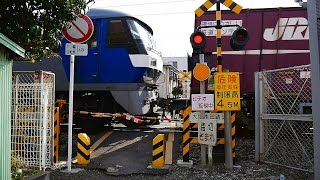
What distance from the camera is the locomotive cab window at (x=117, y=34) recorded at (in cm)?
1030

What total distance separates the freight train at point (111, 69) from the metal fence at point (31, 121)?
10.8 ft

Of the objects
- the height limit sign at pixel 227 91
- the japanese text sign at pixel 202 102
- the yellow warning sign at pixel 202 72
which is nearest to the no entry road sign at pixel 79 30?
the yellow warning sign at pixel 202 72

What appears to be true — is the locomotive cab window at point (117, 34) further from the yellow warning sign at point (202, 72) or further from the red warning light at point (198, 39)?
the yellow warning sign at point (202, 72)

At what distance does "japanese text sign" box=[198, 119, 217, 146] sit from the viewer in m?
Answer: 7.34

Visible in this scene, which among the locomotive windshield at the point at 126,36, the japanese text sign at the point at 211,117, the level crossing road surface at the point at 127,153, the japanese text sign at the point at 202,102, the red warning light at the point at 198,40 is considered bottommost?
the level crossing road surface at the point at 127,153

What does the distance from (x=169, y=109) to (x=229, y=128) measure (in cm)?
438

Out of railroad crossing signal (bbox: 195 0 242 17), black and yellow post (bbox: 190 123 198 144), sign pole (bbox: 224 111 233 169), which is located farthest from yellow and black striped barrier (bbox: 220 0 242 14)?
black and yellow post (bbox: 190 123 198 144)

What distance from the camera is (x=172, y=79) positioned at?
687 inches

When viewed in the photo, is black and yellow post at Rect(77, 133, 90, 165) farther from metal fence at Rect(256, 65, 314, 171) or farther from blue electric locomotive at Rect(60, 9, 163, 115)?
metal fence at Rect(256, 65, 314, 171)

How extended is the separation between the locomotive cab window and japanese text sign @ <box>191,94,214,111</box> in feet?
11.6

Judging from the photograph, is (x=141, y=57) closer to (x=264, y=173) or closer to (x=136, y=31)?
(x=136, y=31)

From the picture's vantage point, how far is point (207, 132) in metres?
7.43

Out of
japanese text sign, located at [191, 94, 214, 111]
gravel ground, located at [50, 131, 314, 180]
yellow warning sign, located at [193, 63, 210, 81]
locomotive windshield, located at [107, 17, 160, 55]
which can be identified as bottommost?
gravel ground, located at [50, 131, 314, 180]

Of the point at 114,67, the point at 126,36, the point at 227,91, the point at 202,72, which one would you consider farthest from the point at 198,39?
the point at 114,67
